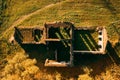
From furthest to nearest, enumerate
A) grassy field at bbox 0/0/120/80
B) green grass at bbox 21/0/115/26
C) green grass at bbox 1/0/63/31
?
green grass at bbox 1/0/63/31, green grass at bbox 21/0/115/26, grassy field at bbox 0/0/120/80

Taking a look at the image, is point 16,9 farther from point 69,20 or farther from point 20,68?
point 20,68

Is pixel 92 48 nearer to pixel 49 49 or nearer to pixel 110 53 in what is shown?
pixel 110 53

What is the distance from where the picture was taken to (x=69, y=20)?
48.6 meters

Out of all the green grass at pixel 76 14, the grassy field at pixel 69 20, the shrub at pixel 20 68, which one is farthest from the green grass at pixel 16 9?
the shrub at pixel 20 68

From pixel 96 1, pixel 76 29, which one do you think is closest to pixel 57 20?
pixel 76 29

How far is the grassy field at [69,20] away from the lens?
156ft

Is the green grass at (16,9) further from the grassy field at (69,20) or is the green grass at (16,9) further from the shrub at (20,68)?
the shrub at (20,68)

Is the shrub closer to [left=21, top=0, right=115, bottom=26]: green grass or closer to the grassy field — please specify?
the grassy field

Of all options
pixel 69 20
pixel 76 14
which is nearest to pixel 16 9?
pixel 69 20

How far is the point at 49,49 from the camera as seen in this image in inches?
1914

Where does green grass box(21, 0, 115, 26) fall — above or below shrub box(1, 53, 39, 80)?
above

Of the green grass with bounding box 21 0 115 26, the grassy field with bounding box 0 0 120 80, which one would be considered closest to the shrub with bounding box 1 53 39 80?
the grassy field with bounding box 0 0 120 80

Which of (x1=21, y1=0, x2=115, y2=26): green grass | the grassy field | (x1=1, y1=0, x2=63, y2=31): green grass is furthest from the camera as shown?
(x1=1, y1=0, x2=63, y2=31): green grass

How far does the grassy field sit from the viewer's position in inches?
1874
